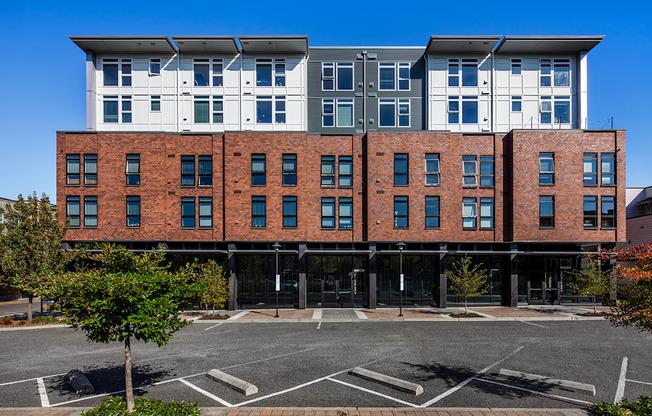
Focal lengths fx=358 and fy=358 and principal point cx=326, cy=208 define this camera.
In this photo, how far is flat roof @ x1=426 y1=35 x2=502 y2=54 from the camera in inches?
1076

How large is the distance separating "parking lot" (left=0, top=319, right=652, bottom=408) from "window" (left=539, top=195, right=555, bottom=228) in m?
9.50

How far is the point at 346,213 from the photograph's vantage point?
86.4ft

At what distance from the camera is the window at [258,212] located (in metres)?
25.7

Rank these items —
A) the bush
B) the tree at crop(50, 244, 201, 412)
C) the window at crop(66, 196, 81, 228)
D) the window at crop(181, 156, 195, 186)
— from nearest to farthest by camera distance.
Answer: the tree at crop(50, 244, 201, 412), the bush, the window at crop(66, 196, 81, 228), the window at crop(181, 156, 195, 186)

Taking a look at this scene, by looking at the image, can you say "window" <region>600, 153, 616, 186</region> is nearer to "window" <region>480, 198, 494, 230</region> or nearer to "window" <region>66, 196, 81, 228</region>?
"window" <region>480, 198, 494, 230</region>

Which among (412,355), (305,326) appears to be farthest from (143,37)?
(412,355)

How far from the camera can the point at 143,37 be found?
86.8 feet

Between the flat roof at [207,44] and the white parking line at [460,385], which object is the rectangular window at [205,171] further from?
the white parking line at [460,385]

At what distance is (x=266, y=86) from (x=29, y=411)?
81.7 feet

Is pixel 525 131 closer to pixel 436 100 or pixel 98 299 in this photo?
pixel 436 100

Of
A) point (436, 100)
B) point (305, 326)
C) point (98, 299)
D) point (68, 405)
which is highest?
point (436, 100)

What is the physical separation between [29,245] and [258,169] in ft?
46.2

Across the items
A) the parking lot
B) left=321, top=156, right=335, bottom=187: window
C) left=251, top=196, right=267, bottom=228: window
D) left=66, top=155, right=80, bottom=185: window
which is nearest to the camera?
the parking lot

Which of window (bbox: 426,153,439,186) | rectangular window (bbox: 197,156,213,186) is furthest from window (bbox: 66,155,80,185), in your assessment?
window (bbox: 426,153,439,186)
